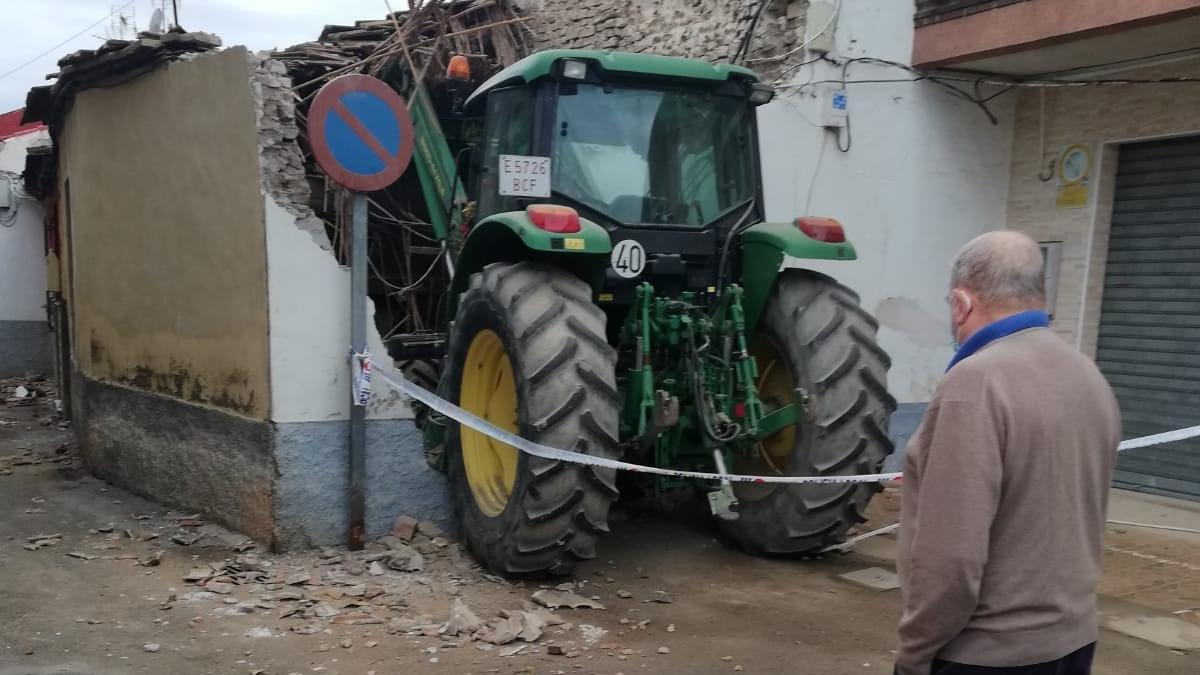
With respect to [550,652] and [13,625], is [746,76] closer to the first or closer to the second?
[550,652]

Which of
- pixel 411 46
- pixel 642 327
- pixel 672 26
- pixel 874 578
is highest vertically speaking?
pixel 672 26

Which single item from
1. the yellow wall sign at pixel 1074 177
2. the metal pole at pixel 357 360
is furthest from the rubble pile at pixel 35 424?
the yellow wall sign at pixel 1074 177

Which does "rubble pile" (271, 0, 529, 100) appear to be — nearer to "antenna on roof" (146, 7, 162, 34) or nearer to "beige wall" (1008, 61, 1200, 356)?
"antenna on roof" (146, 7, 162, 34)

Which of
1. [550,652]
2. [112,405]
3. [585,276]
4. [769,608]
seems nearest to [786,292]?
[585,276]

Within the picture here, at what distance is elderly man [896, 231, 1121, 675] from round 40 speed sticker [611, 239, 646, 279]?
2980mm

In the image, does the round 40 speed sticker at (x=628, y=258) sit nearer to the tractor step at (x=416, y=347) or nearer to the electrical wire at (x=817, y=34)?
the tractor step at (x=416, y=347)

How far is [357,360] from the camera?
17.5 ft

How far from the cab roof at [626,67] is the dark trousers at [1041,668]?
3760mm

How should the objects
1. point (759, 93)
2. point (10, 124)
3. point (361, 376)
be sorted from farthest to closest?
point (10, 124) < point (759, 93) < point (361, 376)

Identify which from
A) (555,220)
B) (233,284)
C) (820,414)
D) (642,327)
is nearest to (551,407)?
(642,327)

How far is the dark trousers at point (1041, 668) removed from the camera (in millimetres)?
1980

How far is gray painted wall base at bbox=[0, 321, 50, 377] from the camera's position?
15711 millimetres

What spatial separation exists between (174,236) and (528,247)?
3115 millimetres

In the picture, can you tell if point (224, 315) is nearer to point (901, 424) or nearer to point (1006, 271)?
point (1006, 271)
